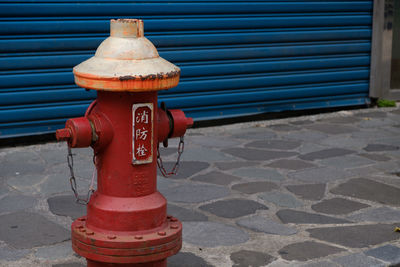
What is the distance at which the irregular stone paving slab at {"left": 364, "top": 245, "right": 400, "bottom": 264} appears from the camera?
367 centimetres

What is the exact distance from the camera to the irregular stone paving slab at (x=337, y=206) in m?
4.55

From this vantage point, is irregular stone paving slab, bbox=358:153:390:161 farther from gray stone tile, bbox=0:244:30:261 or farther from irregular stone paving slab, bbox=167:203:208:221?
gray stone tile, bbox=0:244:30:261

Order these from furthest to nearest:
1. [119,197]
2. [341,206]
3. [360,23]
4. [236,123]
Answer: [360,23]
[236,123]
[341,206]
[119,197]

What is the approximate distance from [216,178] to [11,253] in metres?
2.07

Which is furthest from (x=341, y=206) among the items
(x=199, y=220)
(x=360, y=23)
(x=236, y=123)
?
(x=360, y=23)

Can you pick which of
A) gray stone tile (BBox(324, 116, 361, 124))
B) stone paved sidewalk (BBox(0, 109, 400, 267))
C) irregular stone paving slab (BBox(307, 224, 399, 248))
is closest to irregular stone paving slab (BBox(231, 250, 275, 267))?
stone paved sidewalk (BBox(0, 109, 400, 267))

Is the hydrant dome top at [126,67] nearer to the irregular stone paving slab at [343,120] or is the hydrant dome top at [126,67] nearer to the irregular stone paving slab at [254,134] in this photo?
the irregular stone paving slab at [254,134]

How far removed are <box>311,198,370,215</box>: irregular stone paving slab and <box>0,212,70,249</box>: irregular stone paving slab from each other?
5.91ft

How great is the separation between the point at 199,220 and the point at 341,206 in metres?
1.08

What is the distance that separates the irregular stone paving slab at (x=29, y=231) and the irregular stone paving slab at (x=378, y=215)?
197cm

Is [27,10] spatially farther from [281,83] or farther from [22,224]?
[281,83]

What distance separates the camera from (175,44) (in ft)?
23.0

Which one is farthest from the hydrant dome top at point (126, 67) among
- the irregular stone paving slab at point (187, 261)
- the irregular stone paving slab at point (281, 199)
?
the irregular stone paving slab at point (281, 199)

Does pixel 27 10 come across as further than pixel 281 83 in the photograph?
No
